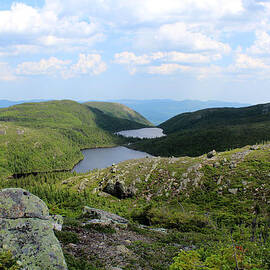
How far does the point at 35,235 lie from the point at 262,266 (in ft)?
45.7

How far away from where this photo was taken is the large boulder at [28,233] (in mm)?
11594

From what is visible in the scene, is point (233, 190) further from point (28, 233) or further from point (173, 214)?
point (28, 233)

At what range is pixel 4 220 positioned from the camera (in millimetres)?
13422

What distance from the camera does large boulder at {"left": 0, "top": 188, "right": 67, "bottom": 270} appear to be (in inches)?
456

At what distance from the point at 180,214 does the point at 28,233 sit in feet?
89.1

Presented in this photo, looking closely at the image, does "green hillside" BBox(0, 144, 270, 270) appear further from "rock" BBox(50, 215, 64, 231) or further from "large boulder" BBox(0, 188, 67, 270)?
"large boulder" BBox(0, 188, 67, 270)

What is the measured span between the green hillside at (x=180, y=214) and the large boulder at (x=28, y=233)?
2.00m

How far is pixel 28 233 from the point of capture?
13.0m

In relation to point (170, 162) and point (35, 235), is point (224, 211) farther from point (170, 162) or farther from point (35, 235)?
point (35, 235)

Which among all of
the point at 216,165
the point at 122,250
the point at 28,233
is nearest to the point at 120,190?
the point at 216,165

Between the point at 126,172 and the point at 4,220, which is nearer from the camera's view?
the point at 4,220

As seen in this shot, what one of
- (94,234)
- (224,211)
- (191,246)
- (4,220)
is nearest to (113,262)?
(94,234)

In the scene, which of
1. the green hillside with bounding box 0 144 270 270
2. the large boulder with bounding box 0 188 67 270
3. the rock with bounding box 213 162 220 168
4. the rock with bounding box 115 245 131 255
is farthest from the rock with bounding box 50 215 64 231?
the rock with bounding box 213 162 220 168

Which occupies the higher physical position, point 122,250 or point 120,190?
point 122,250
